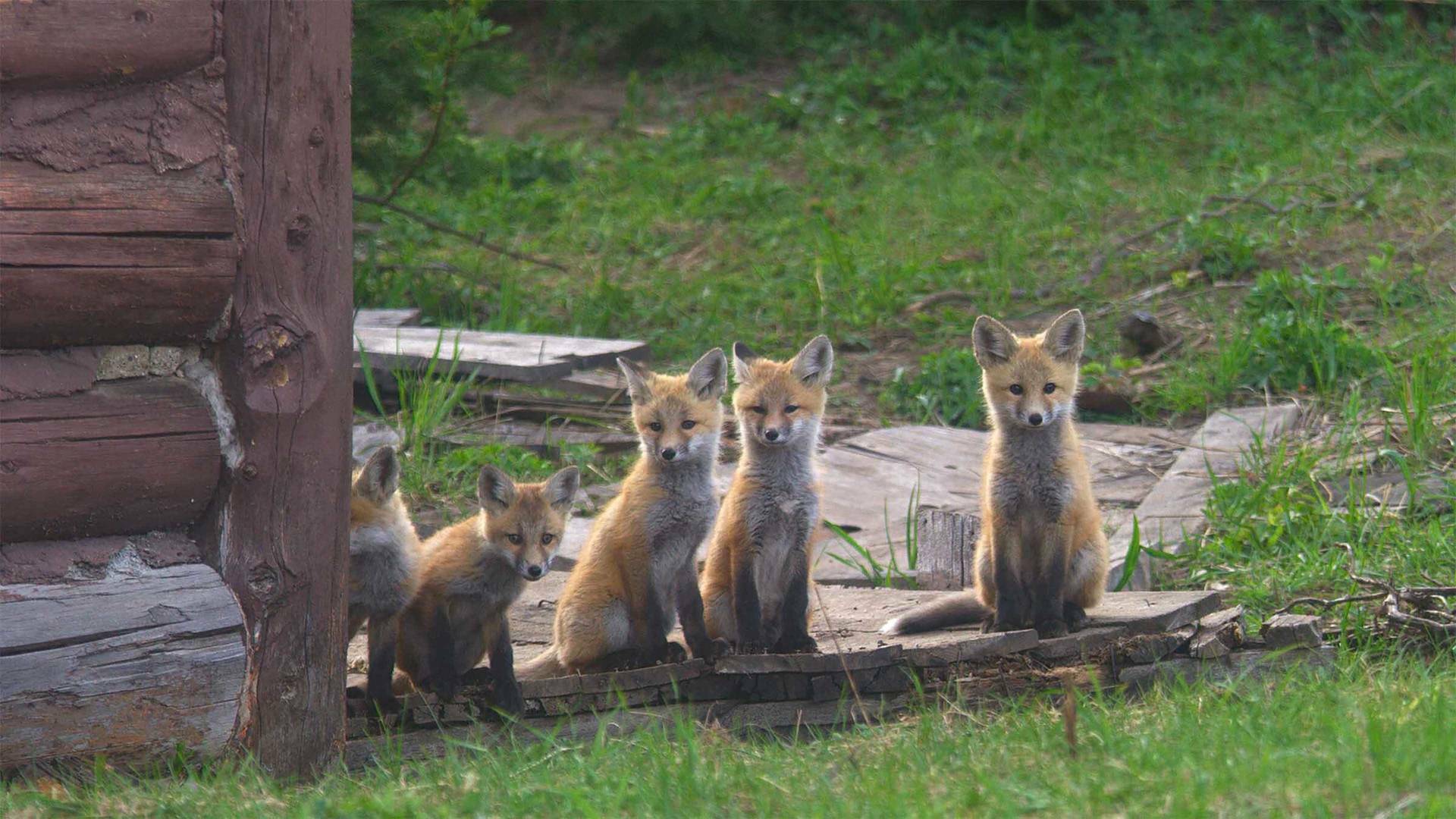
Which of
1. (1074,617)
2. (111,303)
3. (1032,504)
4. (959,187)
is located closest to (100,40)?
(111,303)

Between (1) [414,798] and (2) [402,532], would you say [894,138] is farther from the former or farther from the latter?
(1) [414,798]

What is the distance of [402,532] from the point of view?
202 inches

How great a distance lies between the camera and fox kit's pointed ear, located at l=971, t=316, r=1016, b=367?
5613mm

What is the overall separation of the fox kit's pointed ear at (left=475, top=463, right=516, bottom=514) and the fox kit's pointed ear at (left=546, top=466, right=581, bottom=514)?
17cm

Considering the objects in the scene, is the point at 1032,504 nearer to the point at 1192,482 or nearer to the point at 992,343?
the point at 992,343

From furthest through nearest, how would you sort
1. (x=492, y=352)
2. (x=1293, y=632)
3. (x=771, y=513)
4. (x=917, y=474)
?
1. (x=492, y=352)
2. (x=917, y=474)
3. (x=771, y=513)
4. (x=1293, y=632)

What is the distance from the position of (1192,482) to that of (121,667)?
5.25 metres

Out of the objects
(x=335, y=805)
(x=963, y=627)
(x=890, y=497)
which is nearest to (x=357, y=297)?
(x=890, y=497)

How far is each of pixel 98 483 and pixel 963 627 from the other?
120 inches

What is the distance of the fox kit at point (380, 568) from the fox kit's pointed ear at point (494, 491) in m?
0.29

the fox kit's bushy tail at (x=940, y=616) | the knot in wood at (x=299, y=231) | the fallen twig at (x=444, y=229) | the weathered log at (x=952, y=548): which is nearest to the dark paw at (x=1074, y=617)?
the fox kit's bushy tail at (x=940, y=616)

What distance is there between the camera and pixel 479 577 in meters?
5.27

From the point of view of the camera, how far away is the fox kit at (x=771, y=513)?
17.2 ft

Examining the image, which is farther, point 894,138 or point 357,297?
point 894,138
